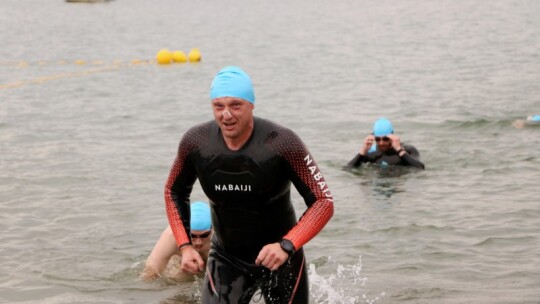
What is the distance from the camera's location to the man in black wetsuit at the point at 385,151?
14586 mm

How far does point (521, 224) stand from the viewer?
11367 millimetres

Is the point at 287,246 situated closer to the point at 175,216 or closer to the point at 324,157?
the point at 175,216

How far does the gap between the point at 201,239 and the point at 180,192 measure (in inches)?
106

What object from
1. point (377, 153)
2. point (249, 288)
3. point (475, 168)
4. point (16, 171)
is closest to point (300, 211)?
point (377, 153)

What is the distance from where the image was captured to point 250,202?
5371 mm

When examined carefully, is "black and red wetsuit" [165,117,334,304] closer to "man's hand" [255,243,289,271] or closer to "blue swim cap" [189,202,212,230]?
"man's hand" [255,243,289,271]

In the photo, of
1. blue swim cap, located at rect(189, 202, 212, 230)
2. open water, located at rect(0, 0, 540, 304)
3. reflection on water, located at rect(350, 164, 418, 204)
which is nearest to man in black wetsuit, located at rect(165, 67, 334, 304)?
blue swim cap, located at rect(189, 202, 212, 230)

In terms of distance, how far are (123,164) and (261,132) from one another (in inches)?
441

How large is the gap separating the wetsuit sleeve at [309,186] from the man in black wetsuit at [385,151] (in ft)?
31.0

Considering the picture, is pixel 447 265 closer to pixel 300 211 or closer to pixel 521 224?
pixel 521 224

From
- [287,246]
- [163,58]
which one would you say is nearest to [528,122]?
[287,246]

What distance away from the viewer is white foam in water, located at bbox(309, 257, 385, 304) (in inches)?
341

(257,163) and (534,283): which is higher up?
(257,163)

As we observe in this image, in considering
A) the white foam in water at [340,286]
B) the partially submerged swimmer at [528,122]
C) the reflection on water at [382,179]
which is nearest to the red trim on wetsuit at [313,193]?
the white foam in water at [340,286]
